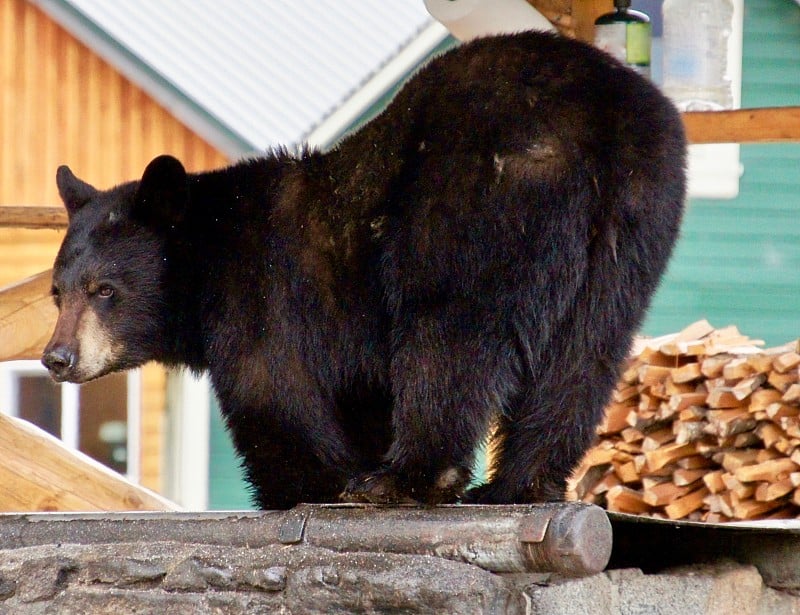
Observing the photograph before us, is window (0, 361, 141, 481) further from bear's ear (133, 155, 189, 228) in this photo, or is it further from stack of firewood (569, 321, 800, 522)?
bear's ear (133, 155, 189, 228)

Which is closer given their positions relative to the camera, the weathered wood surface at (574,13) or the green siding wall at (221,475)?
the weathered wood surface at (574,13)

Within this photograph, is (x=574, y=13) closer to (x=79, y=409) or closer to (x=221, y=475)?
(x=221, y=475)

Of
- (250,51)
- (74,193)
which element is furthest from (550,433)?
(250,51)

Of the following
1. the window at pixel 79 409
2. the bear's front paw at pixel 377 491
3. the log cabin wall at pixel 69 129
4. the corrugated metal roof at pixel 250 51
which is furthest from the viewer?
the window at pixel 79 409

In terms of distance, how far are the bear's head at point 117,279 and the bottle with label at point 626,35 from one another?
223 cm

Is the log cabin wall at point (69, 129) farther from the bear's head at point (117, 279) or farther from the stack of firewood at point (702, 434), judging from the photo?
the bear's head at point (117, 279)

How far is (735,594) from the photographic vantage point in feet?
12.6

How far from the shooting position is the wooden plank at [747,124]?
18.5ft

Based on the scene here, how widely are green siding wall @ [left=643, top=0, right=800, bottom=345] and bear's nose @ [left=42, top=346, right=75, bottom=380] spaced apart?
6480 mm

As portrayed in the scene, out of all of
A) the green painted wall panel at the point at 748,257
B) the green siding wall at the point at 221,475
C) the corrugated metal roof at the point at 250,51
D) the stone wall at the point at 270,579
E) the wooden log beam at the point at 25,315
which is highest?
the stone wall at the point at 270,579

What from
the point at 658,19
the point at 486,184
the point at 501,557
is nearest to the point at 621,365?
the point at 486,184

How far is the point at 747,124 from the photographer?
18.6 ft

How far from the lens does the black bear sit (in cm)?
393

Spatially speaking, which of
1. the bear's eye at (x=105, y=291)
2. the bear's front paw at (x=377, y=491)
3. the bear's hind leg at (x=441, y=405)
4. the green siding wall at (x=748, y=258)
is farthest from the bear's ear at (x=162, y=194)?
the green siding wall at (x=748, y=258)
